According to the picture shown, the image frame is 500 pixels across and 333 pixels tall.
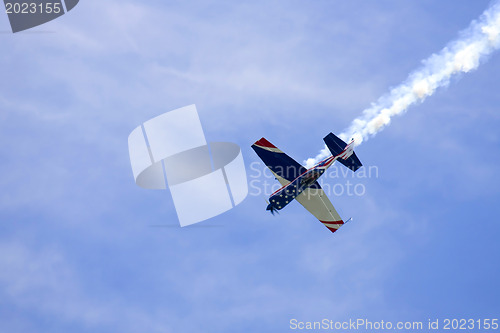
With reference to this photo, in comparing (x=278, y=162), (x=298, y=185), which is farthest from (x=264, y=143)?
(x=298, y=185)

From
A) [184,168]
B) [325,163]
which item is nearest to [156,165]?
[184,168]

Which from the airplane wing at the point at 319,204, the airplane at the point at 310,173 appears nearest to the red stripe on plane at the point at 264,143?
the airplane at the point at 310,173

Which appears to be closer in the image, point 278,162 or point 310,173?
point 310,173

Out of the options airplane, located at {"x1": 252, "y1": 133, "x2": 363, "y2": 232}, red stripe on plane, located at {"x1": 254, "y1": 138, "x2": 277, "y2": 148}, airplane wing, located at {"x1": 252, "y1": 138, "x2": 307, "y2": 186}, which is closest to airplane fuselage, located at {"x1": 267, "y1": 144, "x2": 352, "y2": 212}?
airplane, located at {"x1": 252, "y1": 133, "x2": 363, "y2": 232}

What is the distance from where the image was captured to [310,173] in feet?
176

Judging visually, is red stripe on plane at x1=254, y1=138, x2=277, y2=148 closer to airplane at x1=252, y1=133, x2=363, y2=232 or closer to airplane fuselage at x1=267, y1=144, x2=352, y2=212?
airplane at x1=252, y1=133, x2=363, y2=232

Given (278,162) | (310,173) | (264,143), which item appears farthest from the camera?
(264,143)

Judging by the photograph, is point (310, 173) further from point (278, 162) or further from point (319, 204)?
point (319, 204)

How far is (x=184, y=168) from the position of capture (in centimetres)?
5159

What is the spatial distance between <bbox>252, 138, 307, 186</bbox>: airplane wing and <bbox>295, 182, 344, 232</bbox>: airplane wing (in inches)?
89.7

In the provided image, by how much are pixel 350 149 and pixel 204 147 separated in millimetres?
14761

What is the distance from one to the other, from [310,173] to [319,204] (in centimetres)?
517

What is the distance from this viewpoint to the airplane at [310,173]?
5394cm

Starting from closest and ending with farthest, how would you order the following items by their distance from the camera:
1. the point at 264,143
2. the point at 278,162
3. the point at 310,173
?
the point at 310,173 < the point at 278,162 < the point at 264,143
